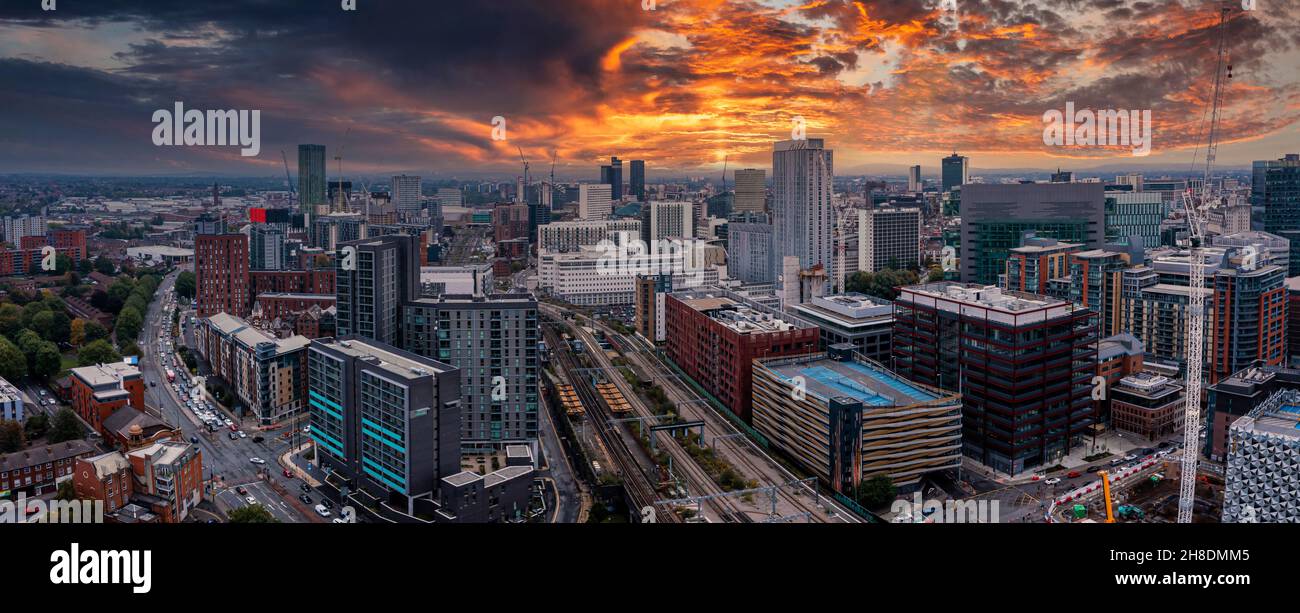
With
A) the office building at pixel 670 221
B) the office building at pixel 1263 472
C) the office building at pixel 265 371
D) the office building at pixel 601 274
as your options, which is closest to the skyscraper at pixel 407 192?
the office building at pixel 670 221

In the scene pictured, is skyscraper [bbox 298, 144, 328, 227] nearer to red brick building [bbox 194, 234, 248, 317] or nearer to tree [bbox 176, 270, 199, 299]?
tree [bbox 176, 270, 199, 299]

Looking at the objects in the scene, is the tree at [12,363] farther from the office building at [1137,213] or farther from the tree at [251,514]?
the office building at [1137,213]

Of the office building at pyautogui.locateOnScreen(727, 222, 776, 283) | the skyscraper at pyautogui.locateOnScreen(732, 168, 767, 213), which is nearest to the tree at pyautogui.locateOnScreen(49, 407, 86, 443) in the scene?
the office building at pyautogui.locateOnScreen(727, 222, 776, 283)

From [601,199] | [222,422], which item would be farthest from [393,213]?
[222,422]

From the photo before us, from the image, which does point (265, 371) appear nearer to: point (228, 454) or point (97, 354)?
point (228, 454)
